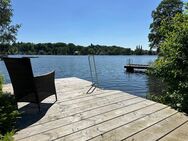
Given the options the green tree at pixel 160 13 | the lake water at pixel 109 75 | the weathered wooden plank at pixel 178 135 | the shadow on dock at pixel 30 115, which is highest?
the green tree at pixel 160 13

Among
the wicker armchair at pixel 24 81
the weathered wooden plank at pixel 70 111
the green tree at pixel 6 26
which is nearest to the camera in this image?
the weathered wooden plank at pixel 70 111

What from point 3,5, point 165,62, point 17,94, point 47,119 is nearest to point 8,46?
point 3,5

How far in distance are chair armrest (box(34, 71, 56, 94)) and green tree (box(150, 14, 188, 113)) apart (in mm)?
2413

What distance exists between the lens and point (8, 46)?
5352 mm

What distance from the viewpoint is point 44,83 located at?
4.04m

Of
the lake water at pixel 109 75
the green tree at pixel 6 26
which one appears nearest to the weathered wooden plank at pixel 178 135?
the green tree at pixel 6 26

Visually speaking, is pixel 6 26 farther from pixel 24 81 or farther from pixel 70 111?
pixel 70 111

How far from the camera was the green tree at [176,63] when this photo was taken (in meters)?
4.57

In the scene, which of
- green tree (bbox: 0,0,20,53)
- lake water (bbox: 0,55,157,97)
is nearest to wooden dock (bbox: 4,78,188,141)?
green tree (bbox: 0,0,20,53)

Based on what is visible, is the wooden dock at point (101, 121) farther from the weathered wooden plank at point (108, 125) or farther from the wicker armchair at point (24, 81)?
the wicker armchair at point (24, 81)

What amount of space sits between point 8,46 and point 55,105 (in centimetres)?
218

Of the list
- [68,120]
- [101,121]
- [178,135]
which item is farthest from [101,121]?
[178,135]

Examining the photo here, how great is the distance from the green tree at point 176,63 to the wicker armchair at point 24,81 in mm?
2608

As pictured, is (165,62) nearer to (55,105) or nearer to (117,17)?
(55,105)
